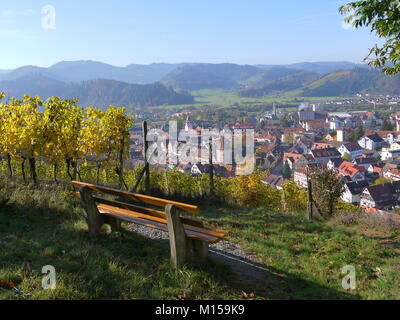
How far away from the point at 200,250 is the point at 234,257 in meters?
1.16

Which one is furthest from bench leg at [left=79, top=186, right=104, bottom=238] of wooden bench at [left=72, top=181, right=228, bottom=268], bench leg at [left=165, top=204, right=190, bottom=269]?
bench leg at [left=165, top=204, right=190, bottom=269]

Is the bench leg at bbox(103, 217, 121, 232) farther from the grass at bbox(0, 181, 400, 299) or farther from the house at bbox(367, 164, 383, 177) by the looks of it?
the house at bbox(367, 164, 383, 177)

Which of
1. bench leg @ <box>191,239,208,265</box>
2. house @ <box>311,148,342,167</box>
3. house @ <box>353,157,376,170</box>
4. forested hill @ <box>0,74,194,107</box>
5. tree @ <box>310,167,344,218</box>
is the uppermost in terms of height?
forested hill @ <box>0,74,194,107</box>

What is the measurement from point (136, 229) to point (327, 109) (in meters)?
172

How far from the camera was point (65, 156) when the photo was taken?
30.3ft

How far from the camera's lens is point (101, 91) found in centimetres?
16525

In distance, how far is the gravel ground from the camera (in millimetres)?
4656

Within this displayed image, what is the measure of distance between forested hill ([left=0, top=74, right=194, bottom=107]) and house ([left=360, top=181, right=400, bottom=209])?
113 meters

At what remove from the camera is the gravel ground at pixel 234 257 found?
466 cm

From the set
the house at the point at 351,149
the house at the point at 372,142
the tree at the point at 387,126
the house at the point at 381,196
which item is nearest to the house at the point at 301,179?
the house at the point at 381,196

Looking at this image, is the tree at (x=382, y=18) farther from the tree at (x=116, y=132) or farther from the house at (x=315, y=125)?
the house at (x=315, y=125)

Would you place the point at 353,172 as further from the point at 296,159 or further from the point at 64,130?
the point at 64,130

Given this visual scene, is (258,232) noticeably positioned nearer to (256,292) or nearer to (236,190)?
(256,292)
